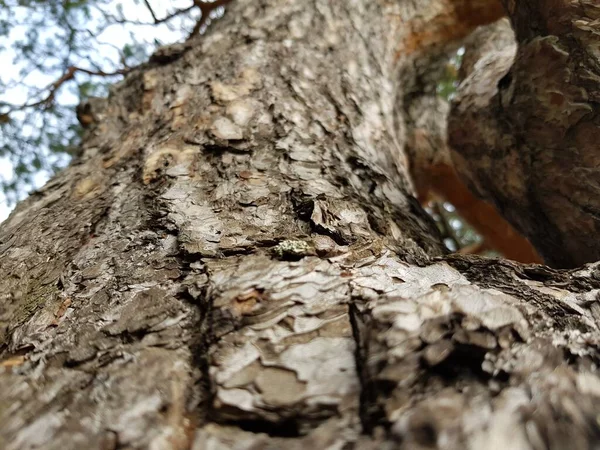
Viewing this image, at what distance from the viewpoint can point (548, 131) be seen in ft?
3.21

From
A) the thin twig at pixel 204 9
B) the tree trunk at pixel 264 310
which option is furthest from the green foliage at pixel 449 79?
the tree trunk at pixel 264 310

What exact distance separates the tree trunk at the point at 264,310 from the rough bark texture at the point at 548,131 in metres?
0.26

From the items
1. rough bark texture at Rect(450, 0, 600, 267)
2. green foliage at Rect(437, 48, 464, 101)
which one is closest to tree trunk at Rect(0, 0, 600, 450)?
rough bark texture at Rect(450, 0, 600, 267)

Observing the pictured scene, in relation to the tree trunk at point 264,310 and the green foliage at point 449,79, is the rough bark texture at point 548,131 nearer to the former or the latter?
the tree trunk at point 264,310

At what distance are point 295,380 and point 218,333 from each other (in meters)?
0.12

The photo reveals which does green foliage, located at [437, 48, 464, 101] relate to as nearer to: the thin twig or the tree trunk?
the thin twig

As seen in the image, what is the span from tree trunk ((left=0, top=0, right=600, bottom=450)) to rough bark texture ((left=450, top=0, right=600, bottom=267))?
26 centimetres

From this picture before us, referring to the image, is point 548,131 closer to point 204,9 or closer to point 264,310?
point 264,310

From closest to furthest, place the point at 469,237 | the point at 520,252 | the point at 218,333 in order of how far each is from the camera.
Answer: the point at 218,333 < the point at 520,252 < the point at 469,237

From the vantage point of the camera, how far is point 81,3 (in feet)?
7.73

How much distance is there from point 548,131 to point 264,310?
756mm

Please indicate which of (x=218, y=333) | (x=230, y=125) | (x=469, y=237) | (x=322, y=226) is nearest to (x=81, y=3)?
(x=230, y=125)

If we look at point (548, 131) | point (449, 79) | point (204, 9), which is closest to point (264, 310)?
point (548, 131)

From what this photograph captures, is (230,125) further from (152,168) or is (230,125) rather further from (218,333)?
(218,333)
